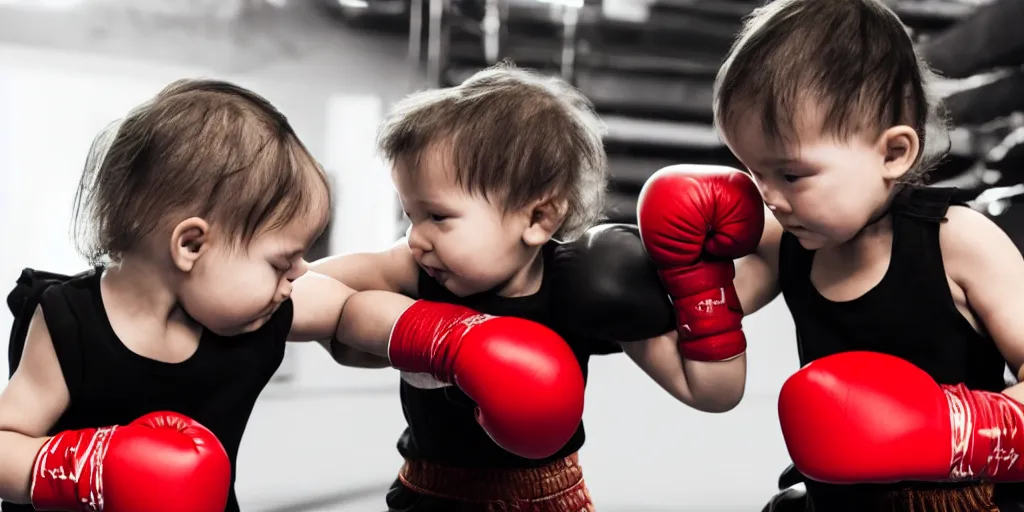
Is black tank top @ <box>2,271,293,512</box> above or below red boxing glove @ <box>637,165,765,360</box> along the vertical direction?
below

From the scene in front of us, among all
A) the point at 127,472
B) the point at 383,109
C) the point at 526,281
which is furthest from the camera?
the point at 383,109

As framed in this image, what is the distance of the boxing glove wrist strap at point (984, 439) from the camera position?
1043mm

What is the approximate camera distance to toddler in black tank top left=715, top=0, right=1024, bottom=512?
3.57 ft

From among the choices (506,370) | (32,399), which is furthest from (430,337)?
(32,399)

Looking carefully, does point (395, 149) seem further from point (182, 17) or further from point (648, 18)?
point (648, 18)

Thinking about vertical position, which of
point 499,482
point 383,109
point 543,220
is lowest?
point 383,109

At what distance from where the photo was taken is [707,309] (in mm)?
1270

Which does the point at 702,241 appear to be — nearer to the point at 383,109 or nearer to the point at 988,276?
the point at 988,276

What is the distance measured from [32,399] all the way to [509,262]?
62cm

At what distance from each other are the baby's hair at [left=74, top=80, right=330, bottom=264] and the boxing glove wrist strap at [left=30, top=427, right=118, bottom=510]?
0.25 metres

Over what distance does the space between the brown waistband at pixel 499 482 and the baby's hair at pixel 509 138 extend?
0.37 m

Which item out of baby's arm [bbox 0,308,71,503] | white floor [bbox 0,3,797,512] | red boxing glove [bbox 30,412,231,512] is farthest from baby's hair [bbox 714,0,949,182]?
white floor [bbox 0,3,797,512]

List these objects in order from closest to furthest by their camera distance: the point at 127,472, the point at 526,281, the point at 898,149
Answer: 1. the point at 127,472
2. the point at 898,149
3. the point at 526,281

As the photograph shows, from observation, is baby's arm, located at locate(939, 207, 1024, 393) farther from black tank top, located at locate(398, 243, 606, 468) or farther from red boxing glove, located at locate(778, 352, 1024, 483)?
black tank top, located at locate(398, 243, 606, 468)
